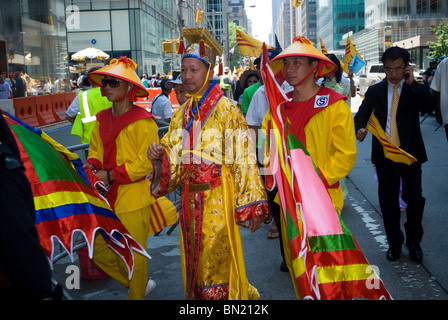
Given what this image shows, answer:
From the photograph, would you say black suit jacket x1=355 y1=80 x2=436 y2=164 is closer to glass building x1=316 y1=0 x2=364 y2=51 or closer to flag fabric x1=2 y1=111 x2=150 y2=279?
flag fabric x1=2 y1=111 x2=150 y2=279

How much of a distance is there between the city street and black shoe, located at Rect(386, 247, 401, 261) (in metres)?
0.04

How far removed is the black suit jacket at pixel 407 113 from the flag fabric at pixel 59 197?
2.71m

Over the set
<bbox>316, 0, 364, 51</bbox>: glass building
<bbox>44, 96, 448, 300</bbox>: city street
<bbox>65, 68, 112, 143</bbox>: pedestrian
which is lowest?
<bbox>44, 96, 448, 300</bbox>: city street

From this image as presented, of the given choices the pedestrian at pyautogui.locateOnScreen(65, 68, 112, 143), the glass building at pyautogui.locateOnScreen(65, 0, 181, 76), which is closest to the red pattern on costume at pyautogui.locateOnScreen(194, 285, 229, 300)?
the pedestrian at pyautogui.locateOnScreen(65, 68, 112, 143)

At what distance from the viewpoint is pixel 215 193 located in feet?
12.7

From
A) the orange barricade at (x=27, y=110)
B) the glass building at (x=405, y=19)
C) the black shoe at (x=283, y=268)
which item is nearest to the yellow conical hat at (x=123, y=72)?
the black shoe at (x=283, y=268)

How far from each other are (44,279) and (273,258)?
13.2ft

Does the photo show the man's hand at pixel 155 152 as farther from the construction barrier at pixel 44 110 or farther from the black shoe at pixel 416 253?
the construction barrier at pixel 44 110

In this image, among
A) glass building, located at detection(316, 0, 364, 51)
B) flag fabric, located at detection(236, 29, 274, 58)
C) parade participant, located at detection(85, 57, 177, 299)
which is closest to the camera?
parade participant, located at detection(85, 57, 177, 299)

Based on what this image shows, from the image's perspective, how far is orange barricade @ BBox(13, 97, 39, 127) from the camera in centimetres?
1789

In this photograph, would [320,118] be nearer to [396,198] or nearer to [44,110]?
[396,198]
